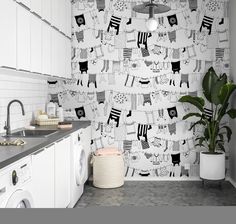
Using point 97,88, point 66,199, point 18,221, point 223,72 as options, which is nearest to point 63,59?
point 97,88

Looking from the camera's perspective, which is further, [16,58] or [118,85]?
[118,85]

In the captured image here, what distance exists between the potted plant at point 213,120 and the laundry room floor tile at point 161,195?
0.78ft

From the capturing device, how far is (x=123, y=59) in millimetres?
4793

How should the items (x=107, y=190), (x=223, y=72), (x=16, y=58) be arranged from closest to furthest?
(x=16, y=58)
(x=107, y=190)
(x=223, y=72)

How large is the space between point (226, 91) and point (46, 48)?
2.28 m

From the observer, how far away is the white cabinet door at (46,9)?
3.47m

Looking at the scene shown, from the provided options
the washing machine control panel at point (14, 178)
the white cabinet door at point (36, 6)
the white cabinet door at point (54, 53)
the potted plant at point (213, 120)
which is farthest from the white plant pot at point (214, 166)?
the washing machine control panel at point (14, 178)

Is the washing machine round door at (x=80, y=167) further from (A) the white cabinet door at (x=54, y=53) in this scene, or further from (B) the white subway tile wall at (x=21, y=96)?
(A) the white cabinet door at (x=54, y=53)

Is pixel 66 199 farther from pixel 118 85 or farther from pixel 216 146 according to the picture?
pixel 216 146

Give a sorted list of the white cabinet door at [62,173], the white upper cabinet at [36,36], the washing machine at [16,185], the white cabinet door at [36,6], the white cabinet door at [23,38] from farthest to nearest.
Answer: the white cabinet door at [36,6], the white cabinet door at [62,173], the white cabinet door at [23,38], the white upper cabinet at [36,36], the washing machine at [16,185]

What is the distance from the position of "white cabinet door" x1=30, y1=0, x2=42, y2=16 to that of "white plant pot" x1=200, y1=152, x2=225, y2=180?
9.02 feet

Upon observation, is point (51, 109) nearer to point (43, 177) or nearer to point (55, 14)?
point (55, 14)

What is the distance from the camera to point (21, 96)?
3.77 m

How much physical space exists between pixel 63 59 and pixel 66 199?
190 centimetres
